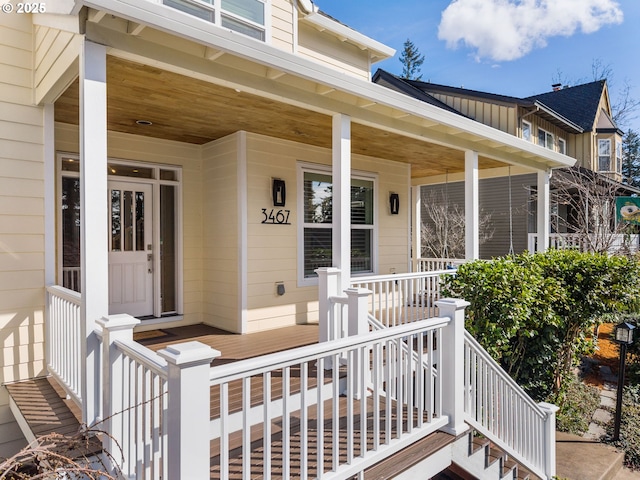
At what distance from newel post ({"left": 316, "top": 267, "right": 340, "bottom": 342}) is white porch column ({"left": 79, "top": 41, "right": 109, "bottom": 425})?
75.7 inches

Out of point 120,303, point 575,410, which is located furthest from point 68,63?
point 575,410

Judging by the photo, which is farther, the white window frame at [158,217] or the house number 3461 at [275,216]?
the house number 3461 at [275,216]

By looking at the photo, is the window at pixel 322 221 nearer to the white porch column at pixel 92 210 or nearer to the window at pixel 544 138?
the white porch column at pixel 92 210

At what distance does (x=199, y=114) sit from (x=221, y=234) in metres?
1.77

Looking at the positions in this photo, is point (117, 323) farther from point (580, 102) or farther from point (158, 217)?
point (580, 102)

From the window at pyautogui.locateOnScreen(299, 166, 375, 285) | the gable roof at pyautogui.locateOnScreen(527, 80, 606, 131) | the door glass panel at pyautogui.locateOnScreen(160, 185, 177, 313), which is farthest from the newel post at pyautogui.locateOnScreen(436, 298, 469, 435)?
the gable roof at pyautogui.locateOnScreen(527, 80, 606, 131)

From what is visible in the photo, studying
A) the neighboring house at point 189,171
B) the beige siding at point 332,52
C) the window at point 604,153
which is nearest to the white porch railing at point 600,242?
the neighboring house at point 189,171

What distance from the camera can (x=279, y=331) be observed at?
18.6 ft

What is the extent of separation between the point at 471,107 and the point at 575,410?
32.8ft

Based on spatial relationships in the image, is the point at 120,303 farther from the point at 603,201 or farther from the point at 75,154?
the point at 603,201

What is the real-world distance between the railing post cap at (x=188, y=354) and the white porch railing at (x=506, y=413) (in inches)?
93.7

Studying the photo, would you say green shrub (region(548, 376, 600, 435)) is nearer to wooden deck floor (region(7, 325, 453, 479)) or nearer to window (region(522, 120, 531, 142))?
wooden deck floor (region(7, 325, 453, 479))

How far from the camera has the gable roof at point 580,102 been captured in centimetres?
1596

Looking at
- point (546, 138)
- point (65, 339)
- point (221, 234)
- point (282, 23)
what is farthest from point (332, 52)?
point (546, 138)
